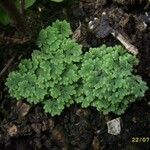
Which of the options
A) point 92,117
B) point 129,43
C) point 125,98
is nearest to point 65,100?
point 92,117

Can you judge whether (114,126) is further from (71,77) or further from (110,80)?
(71,77)

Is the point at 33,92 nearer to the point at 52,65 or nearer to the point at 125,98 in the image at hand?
the point at 52,65

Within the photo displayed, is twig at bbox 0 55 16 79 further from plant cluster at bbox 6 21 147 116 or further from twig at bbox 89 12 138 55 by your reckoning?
twig at bbox 89 12 138 55

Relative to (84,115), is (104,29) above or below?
above

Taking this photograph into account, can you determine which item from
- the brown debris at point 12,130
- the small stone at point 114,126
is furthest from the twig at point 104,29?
the brown debris at point 12,130

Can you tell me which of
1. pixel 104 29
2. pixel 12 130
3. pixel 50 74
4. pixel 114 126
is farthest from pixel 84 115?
pixel 104 29

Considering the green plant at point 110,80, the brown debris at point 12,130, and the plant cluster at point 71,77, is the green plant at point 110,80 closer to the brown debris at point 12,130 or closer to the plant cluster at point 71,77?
the plant cluster at point 71,77

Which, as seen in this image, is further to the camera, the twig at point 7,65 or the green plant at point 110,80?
the twig at point 7,65
